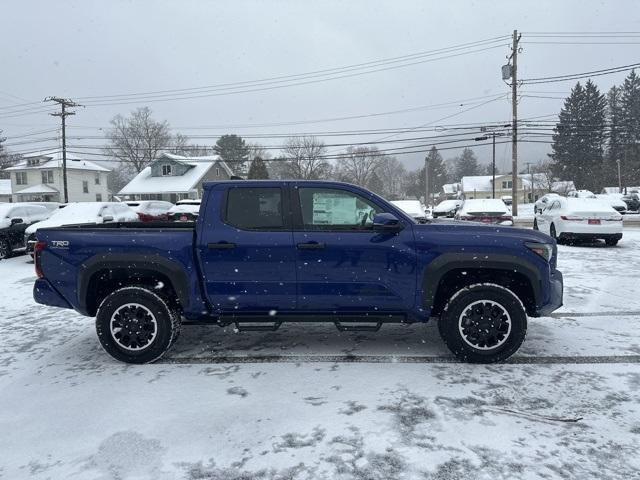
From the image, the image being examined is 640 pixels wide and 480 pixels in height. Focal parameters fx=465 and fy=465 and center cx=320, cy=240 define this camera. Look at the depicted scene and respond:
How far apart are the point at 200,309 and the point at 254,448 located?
1.84 metres

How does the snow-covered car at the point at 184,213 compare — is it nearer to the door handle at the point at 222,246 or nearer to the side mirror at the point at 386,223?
the door handle at the point at 222,246

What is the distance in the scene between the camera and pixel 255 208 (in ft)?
15.1

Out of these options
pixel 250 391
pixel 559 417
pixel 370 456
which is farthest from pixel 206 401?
pixel 559 417

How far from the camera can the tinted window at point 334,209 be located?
14.8 ft

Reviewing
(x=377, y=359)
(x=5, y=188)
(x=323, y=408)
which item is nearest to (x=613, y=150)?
(x=377, y=359)

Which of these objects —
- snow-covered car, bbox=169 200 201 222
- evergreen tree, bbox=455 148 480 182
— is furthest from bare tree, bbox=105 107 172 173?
evergreen tree, bbox=455 148 480 182

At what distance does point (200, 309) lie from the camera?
15.1 ft

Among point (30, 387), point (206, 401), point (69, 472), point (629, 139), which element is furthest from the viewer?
point (629, 139)

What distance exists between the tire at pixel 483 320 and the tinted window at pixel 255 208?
6.16ft

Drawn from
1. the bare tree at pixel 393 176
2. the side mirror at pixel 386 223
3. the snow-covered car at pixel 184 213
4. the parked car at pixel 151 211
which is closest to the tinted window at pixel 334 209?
the side mirror at pixel 386 223

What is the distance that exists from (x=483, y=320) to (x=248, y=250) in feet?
7.73

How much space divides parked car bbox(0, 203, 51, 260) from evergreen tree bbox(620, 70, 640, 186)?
62.9m

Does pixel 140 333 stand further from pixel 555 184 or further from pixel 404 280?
pixel 555 184

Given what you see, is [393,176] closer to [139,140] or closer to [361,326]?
[139,140]
